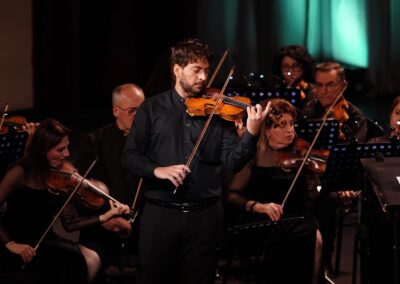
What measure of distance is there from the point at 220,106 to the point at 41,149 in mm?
1159

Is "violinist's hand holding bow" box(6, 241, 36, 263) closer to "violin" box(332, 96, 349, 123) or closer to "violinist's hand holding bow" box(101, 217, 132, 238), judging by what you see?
"violinist's hand holding bow" box(101, 217, 132, 238)

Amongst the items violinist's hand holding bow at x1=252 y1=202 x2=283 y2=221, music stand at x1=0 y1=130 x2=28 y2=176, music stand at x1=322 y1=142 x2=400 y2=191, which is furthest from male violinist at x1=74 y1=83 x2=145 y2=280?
music stand at x1=322 y1=142 x2=400 y2=191

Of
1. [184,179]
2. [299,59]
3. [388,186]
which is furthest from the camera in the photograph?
[299,59]

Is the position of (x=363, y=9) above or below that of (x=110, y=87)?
above

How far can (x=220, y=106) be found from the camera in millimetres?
3967

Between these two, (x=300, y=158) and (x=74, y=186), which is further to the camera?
(x=300, y=158)

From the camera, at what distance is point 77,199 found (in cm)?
484

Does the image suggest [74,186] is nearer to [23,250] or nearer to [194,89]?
[23,250]

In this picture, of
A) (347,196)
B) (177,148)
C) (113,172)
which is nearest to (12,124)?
(113,172)

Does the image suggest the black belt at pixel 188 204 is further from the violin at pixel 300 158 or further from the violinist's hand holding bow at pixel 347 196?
the violinist's hand holding bow at pixel 347 196

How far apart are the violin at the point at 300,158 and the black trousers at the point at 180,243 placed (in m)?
1.05

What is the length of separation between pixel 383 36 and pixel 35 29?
4002 mm

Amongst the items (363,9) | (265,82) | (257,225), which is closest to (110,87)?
(363,9)

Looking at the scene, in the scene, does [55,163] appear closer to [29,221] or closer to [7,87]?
[29,221]
